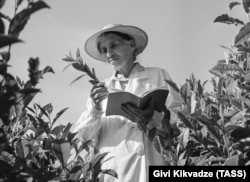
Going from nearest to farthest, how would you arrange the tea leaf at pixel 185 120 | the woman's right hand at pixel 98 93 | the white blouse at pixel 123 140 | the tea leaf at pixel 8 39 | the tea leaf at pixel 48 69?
the tea leaf at pixel 8 39, the tea leaf at pixel 48 69, the tea leaf at pixel 185 120, the woman's right hand at pixel 98 93, the white blouse at pixel 123 140

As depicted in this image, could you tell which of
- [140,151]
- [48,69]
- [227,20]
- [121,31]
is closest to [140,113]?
[227,20]

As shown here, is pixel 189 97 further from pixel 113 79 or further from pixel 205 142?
pixel 113 79

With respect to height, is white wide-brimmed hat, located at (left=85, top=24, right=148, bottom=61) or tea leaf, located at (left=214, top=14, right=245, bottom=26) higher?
white wide-brimmed hat, located at (left=85, top=24, right=148, bottom=61)

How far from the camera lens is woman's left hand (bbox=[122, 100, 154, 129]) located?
1.88m

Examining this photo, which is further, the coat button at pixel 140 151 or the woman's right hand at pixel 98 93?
the coat button at pixel 140 151

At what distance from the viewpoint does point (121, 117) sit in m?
2.96

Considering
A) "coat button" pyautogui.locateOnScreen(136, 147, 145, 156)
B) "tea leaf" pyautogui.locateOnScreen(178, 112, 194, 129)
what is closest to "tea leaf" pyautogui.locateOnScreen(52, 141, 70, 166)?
"tea leaf" pyautogui.locateOnScreen(178, 112, 194, 129)

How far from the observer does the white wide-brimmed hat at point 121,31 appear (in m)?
3.23

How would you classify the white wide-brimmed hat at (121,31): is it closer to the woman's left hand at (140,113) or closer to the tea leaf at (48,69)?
the woman's left hand at (140,113)

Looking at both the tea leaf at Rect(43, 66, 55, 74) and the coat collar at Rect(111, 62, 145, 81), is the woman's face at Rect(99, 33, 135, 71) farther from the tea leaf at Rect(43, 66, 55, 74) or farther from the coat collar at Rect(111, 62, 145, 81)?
the tea leaf at Rect(43, 66, 55, 74)

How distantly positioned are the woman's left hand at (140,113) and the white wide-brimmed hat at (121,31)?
48.9 inches

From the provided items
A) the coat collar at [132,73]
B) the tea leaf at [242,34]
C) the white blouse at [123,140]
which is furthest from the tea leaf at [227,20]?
the coat collar at [132,73]

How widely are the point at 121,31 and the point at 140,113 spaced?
4.92 feet

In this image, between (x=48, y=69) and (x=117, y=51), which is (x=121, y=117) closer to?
(x=117, y=51)
